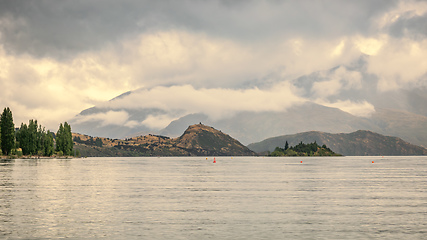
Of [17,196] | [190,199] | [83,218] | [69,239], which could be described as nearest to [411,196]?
[190,199]

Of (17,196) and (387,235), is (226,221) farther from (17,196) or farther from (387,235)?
(17,196)

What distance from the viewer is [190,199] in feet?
202

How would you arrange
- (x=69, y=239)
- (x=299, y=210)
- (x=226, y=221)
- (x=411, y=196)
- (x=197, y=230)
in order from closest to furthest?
(x=69, y=239) < (x=197, y=230) < (x=226, y=221) < (x=299, y=210) < (x=411, y=196)

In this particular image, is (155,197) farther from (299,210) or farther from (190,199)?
(299,210)

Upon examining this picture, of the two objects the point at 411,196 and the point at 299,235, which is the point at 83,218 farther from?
the point at 411,196

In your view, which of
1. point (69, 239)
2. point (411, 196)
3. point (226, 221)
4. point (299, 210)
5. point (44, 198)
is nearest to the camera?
point (69, 239)

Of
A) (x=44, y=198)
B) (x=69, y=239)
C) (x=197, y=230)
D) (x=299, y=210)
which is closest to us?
(x=69, y=239)

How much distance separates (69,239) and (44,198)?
30.0m

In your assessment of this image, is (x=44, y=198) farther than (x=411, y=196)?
No

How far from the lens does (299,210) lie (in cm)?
4972

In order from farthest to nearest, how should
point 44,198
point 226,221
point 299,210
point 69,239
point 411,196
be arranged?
point 411,196, point 44,198, point 299,210, point 226,221, point 69,239

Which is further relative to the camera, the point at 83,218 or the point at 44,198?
the point at 44,198

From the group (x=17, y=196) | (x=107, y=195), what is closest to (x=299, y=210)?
(x=107, y=195)

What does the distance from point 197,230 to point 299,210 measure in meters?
16.1
